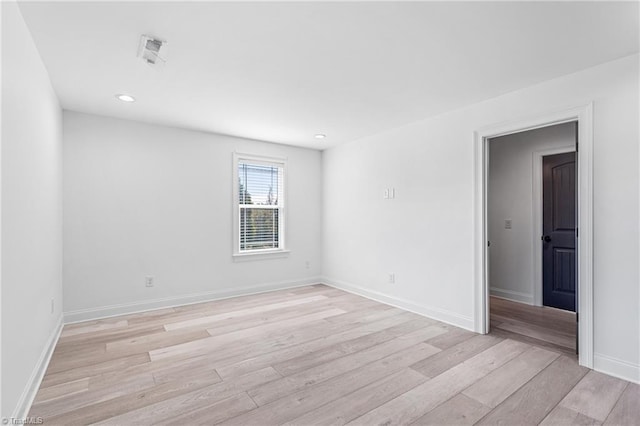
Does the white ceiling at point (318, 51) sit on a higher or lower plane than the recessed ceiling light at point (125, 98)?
higher

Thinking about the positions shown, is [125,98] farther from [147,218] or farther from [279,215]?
[279,215]

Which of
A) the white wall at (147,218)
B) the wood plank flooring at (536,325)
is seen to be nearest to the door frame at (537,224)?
the wood plank flooring at (536,325)

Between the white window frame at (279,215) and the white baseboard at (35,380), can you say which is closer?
the white baseboard at (35,380)

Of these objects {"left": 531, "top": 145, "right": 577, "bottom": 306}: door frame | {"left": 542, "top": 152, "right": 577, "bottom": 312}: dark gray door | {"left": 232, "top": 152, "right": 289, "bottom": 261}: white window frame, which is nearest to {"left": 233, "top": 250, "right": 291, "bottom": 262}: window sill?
{"left": 232, "top": 152, "right": 289, "bottom": 261}: white window frame

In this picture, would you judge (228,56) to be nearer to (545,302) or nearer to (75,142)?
(75,142)

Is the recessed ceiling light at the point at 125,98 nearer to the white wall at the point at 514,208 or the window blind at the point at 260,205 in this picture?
the window blind at the point at 260,205

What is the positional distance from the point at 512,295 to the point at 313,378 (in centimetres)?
361

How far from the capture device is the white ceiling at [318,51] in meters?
1.90

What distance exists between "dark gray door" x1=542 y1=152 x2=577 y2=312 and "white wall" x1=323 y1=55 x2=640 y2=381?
5.56ft

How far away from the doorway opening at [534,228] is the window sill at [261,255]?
3062 mm

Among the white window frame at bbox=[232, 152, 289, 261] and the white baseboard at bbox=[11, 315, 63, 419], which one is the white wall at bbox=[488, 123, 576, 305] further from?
the white baseboard at bbox=[11, 315, 63, 419]

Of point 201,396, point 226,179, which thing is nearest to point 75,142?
point 226,179

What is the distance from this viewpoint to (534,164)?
4379 millimetres

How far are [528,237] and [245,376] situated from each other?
4.14 meters
